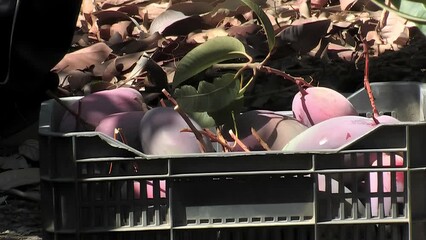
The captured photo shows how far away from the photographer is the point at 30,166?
231 centimetres

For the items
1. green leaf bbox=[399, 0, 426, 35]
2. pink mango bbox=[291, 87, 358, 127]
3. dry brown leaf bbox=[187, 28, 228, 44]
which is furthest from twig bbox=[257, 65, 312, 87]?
dry brown leaf bbox=[187, 28, 228, 44]

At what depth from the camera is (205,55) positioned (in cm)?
161

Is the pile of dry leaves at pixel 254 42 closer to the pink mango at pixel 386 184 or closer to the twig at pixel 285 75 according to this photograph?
the twig at pixel 285 75

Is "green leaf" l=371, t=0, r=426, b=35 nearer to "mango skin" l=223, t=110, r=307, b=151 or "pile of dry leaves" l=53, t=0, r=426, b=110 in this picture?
"mango skin" l=223, t=110, r=307, b=151

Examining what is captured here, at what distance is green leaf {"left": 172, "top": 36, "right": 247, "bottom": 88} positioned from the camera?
1603 millimetres

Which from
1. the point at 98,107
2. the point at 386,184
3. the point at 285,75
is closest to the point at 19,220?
the point at 98,107

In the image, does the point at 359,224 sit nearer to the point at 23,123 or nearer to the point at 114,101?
the point at 114,101

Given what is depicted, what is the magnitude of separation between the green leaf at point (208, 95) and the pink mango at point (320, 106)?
147 millimetres

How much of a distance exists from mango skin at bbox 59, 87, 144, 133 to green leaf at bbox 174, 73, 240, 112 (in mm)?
258

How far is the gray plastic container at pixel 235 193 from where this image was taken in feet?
4.72

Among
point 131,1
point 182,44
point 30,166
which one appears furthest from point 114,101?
point 131,1

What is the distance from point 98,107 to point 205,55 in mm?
298

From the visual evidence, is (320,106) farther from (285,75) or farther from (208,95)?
(208,95)

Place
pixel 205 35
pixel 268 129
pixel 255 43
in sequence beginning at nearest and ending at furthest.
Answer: pixel 268 129
pixel 255 43
pixel 205 35
